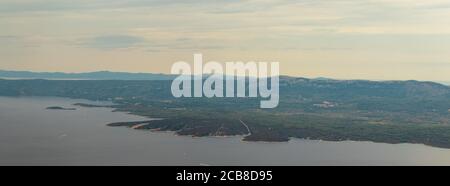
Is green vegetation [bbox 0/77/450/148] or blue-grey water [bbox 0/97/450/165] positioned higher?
green vegetation [bbox 0/77/450/148]

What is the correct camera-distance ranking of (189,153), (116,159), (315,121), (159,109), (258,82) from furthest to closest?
(258,82), (159,109), (315,121), (189,153), (116,159)

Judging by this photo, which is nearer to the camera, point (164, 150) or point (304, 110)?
point (164, 150)

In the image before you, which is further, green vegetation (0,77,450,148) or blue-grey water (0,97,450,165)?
green vegetation (0,77,450,148)

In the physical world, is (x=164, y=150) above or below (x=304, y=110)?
below

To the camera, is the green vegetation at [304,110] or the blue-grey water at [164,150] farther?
the green vegetation at [304,110]

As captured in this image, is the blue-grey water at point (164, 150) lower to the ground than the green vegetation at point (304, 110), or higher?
lower

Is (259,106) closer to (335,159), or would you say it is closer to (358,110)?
(358,110)
